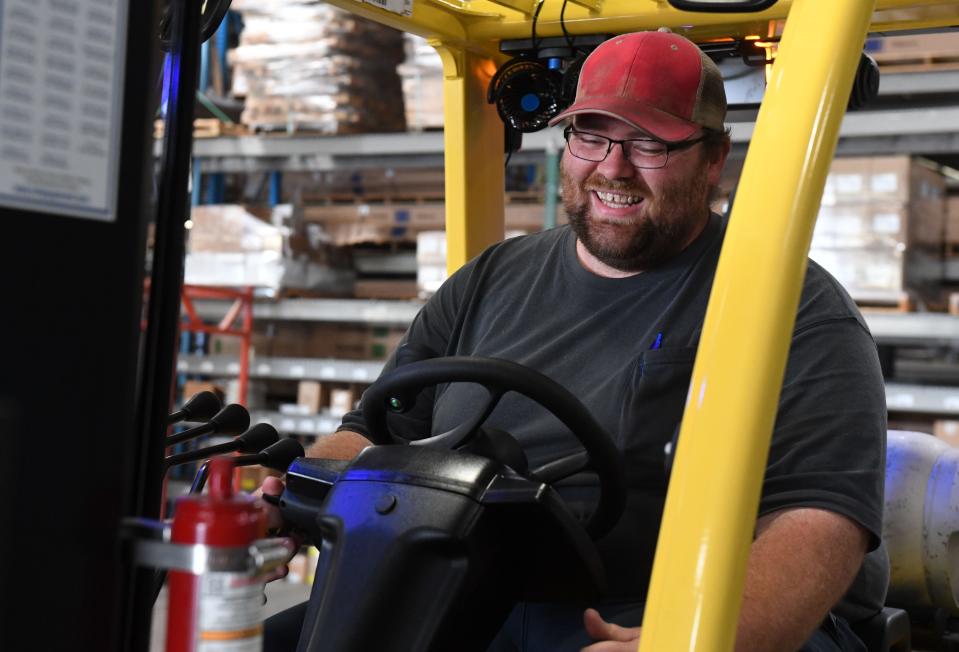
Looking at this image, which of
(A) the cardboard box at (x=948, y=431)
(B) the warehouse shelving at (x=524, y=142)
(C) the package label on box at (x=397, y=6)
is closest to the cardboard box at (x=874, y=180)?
(B) the warehouse shelving at (x=524, y=142)

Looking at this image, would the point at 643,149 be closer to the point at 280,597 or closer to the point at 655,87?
the point at 655,87

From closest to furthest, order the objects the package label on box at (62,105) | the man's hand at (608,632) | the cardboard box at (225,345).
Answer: the package label on box at (62,105) < the man's hand at (608,632) < the cardboard box at (225,345)

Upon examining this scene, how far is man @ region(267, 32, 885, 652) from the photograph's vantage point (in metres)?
1.71

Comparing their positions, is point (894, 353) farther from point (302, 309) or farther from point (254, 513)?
point (254, 513)

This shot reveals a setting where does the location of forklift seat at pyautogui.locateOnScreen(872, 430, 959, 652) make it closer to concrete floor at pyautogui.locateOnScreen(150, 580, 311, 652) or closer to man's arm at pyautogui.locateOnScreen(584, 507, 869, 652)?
man's arm at pyautogui.locateOnScreen(584, 507, 869, 652)

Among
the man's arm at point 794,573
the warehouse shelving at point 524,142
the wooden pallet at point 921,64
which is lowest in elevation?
the man's arm at point 794,573

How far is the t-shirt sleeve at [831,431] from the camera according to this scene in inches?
68.2

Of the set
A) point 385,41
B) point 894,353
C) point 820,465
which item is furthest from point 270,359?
point 820,465

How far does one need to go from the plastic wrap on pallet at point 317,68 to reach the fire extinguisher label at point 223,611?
5.93 m

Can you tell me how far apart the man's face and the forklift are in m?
0.62

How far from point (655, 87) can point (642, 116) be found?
2.3 inches

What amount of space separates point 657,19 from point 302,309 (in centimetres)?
466

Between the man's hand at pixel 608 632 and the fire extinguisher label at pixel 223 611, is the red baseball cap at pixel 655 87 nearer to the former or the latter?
the man's hand at pixel 608 632

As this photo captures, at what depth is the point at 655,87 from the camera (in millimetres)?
2068
